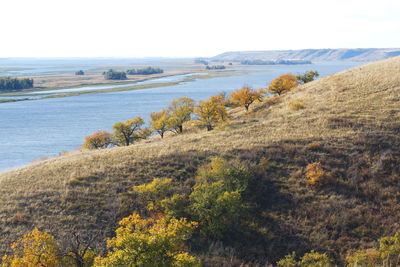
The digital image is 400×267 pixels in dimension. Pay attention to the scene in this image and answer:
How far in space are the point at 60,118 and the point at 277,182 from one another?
93.3m

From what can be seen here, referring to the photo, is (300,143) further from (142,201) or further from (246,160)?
(142,201)

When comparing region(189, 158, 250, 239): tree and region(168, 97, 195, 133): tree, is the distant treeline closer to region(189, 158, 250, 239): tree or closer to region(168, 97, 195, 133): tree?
region(168, 97, 195, 133): tree

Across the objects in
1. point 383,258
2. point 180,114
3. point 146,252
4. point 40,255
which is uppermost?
point 146,252

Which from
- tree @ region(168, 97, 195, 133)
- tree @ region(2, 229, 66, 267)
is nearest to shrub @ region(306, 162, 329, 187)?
tree @ region(2, 229, 66, 267)

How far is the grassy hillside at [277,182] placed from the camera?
2402 centimetres

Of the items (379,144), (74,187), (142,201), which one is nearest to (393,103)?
(379,144)

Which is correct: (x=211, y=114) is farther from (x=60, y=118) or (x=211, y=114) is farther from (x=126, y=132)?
(x=60, y=118)

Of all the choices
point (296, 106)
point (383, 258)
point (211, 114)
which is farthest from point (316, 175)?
point (211, 114)

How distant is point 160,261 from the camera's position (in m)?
15.7

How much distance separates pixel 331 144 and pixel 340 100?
1731 cm

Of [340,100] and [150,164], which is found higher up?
[340,100]

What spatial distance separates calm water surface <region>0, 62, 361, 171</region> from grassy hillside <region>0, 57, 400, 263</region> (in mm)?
40976

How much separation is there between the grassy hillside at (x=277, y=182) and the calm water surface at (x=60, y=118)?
41.0m

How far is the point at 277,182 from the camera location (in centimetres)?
2956
